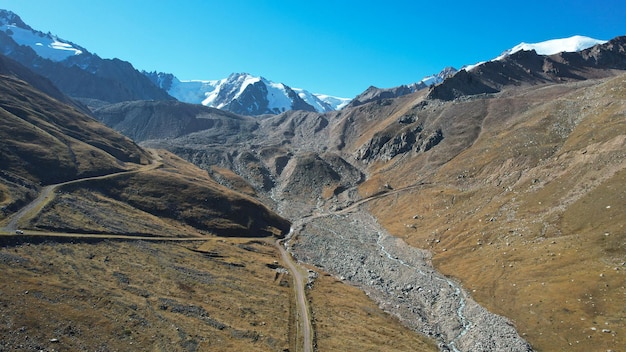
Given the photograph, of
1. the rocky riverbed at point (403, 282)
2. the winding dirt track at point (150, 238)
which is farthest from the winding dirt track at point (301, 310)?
the rocky riverbed at point (403, 282)

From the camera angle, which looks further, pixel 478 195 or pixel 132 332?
pixel 478 195

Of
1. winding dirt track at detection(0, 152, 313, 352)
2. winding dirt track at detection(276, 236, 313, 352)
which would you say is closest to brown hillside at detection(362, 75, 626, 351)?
winding dirt track at detection(276, 236, 313, 352)

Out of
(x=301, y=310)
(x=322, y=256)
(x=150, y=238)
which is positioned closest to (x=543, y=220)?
(x=322, y=256)

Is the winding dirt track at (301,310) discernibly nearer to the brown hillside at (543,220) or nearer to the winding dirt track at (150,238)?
the winding dirt track at (150,238)

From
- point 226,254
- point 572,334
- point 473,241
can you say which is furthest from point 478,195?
point 226,254

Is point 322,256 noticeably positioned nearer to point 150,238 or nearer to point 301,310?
point 301,310

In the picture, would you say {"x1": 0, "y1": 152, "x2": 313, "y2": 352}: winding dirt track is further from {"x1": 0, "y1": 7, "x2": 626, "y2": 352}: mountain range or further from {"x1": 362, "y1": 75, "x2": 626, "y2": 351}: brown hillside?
{"x1": 362, "y1": 75, "x2": 626, "y2": 351}: brown hillside

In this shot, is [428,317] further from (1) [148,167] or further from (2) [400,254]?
(1) [148,167]

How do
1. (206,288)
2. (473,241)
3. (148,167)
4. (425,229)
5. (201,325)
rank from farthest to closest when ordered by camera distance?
(148,167) < (425,229) < (473,241) < (206,288) < (201,325)

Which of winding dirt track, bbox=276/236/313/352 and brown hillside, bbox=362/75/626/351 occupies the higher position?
brown hillside, bbox=362/75/626/351
